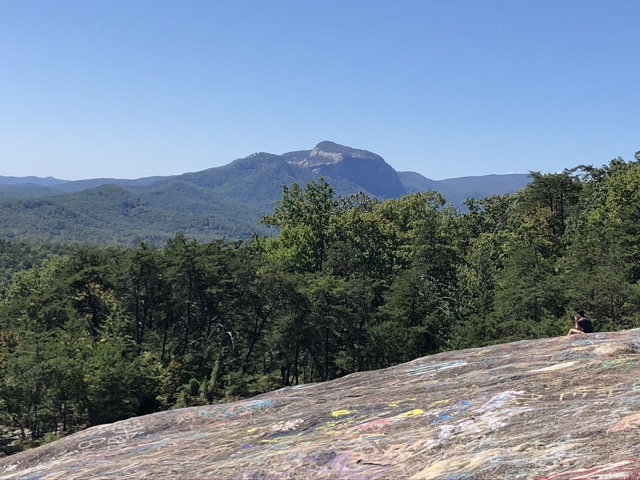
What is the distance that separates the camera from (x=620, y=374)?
838 centimetres

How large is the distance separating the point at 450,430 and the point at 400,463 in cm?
117

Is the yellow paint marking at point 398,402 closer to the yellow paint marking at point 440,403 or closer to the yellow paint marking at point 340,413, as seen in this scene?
the yellow paint marking at point 440,403

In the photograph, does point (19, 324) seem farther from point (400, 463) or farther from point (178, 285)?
point (400, 463)

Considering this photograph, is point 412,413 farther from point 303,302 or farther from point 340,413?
point 303,302

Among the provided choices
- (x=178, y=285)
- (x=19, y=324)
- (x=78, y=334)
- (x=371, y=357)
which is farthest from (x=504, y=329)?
(x=19, y=324)

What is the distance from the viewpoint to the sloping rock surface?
225 inches

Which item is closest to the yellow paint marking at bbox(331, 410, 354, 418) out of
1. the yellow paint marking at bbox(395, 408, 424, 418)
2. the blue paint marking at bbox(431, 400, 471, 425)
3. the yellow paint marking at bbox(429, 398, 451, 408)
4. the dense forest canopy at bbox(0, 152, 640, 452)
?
the yellow paint marking at bbox(395, 408, 424, 418)

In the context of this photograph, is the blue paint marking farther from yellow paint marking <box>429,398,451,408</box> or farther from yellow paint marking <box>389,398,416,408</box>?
yellow paint marking <box>389,398,416,408</box>

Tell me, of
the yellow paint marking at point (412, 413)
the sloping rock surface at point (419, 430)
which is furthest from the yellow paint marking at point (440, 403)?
the yellow paint marking at point (412, 413)

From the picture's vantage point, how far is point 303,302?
129 feet

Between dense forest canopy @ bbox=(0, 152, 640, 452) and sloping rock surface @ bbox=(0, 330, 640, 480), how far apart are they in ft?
64.7

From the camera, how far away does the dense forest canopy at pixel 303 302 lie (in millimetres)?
32219

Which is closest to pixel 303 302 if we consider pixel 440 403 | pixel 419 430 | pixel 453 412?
pixel 440 403

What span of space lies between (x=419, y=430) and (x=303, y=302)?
105 ft
